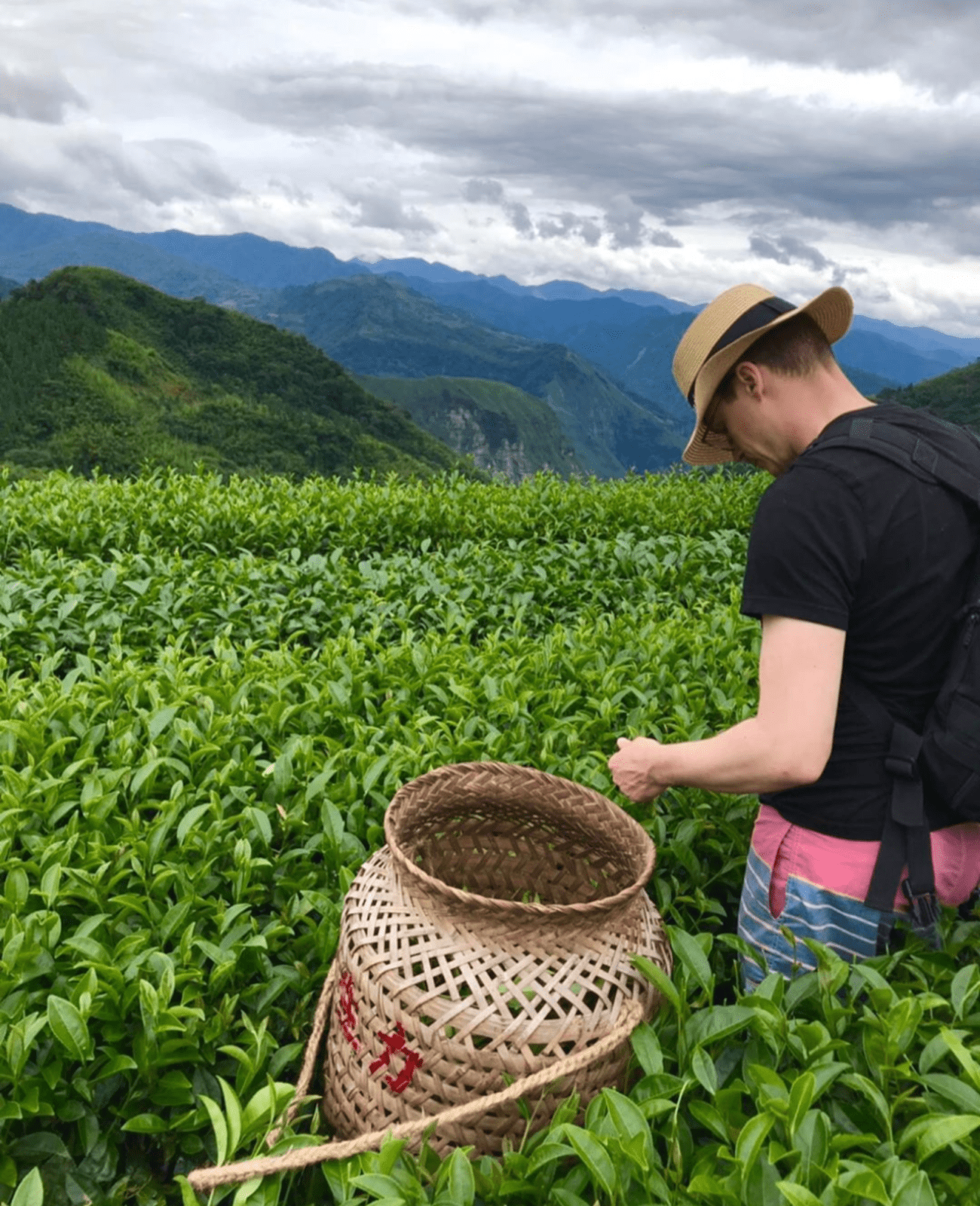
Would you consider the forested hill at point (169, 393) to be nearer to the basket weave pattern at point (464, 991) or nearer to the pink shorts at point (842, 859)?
the pink shorts at point (842, 859)

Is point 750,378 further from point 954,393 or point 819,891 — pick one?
point 954,393

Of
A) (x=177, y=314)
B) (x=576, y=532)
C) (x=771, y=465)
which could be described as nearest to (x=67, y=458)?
(x=177, y=314)

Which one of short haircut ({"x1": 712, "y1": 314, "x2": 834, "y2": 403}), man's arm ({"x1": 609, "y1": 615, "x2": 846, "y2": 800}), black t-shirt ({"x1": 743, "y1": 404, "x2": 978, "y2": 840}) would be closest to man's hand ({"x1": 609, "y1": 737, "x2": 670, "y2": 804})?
man's arm ({"x1": 609, "y1": 615, "x2": 846, "y2": 800})

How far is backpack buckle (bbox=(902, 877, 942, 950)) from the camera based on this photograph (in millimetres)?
2271

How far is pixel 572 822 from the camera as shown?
2568 millimetres

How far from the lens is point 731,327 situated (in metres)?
2.15

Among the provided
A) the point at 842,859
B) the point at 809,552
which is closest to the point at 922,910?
the point at 842,859

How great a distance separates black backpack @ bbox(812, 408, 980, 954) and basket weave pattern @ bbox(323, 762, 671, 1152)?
0.57 meters

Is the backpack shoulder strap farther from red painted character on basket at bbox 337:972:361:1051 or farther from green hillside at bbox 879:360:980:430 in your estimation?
green hillside at bbox 879:360:980:430

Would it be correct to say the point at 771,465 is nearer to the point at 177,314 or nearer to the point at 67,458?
the point at 67,458

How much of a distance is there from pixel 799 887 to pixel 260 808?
1.63 meters

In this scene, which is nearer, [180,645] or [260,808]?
[260,808]

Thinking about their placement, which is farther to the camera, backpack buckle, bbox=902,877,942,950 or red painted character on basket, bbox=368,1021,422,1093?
backpack buckle, bbox=902,877,942,950

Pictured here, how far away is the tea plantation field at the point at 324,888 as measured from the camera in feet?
5.90
